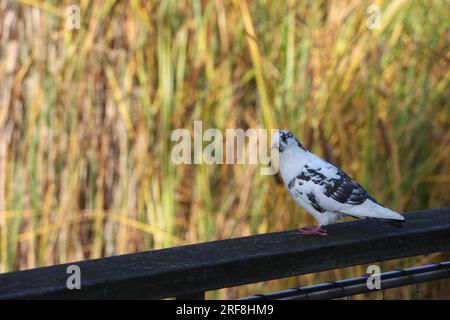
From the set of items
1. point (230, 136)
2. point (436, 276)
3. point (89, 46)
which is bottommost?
point (436, 276)

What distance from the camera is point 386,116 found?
2422 mm

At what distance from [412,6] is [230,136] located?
63 centimetres

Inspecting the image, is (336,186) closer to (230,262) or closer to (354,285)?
(354,285)

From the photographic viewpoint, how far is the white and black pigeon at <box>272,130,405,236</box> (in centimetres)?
141

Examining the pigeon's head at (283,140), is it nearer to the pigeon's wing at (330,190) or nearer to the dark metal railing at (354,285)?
the pigeon's wing at (330,190)

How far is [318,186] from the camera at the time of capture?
1431 mm

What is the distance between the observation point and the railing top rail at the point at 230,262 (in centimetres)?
97

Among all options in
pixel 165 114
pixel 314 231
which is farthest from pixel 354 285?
pixel 165 114

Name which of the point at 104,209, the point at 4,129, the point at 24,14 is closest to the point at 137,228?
the point at 104,209

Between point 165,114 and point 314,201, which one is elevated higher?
point 165,114

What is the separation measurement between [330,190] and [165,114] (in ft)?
2.82

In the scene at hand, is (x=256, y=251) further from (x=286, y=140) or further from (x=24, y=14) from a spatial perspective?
(x=24, y=14)

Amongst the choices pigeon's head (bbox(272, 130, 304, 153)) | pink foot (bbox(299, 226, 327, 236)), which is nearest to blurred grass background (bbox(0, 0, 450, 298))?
pigeon's head (bbox(272, 130, 304, 153))

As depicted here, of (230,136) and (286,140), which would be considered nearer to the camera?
(286,140)
